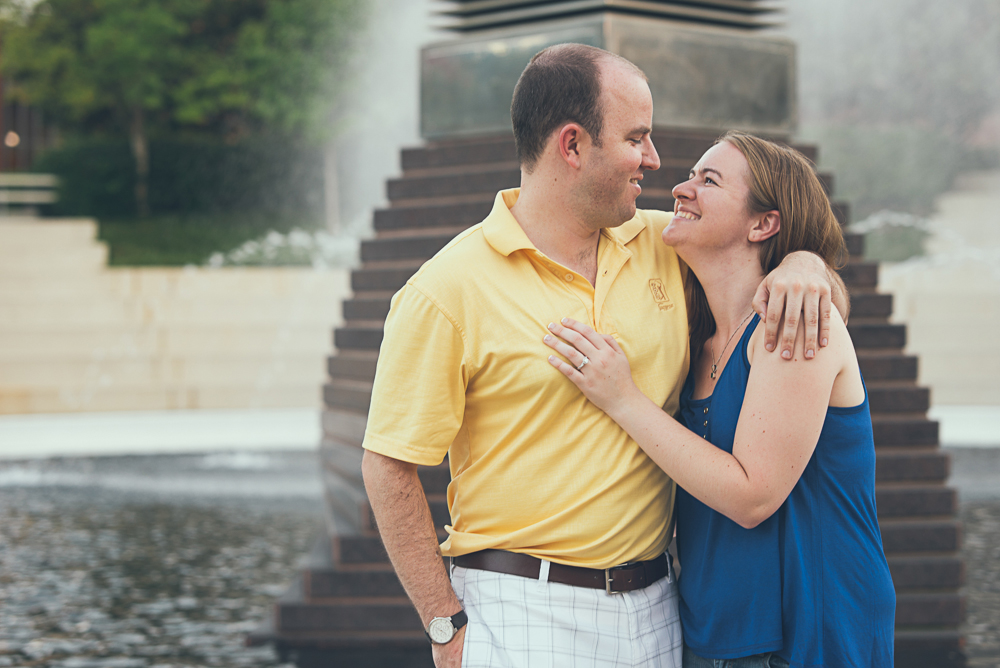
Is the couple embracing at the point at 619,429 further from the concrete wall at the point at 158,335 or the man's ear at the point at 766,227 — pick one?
the concrete wall at the point at 158,335

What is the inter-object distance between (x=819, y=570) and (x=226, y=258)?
670 inches

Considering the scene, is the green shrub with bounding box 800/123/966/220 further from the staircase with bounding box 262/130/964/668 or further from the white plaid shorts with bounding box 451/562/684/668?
the white plaid shorts with bounding box 451/562/684/668

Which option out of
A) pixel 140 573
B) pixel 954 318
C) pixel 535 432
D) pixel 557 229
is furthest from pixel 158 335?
pixel 535 432

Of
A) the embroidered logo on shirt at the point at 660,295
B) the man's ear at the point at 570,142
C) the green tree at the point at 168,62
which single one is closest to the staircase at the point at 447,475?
the embroidered logo on shirt at the point at 660,295

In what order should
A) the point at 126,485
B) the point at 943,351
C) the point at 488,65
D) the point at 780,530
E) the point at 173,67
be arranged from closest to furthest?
the point at 780,530 < the point at 488,65 < the point at 126,485 < the point at 943,351 < the point at 173,67

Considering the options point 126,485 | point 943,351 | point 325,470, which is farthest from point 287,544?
point 943,351

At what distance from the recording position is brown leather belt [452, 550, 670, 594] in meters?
2.05

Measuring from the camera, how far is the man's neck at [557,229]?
2.19 meters

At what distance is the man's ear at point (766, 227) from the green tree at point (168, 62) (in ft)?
59.7

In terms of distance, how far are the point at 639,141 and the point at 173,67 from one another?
68.0 feet

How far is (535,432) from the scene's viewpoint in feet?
6.73

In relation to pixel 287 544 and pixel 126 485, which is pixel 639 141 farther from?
pixel 126 485

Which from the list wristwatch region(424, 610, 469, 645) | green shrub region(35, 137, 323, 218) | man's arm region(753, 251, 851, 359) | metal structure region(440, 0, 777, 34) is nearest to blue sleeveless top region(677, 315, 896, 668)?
man's arm region(753, 251, 851, 359)

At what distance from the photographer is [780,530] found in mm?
2014
